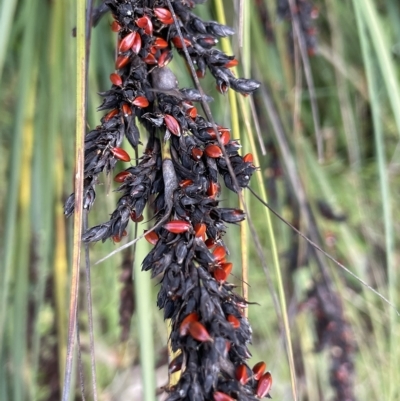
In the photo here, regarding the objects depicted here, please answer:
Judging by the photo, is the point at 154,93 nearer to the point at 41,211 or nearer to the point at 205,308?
the point at 205,308

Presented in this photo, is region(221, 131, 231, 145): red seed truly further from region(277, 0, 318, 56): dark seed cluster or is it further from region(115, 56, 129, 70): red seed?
region(277, 0, 318, 56): dark seed cluster

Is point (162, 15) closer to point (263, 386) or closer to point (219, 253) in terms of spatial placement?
Result: point (219, 253)

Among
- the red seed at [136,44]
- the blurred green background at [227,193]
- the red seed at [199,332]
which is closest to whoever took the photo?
the red seed at [199,332]

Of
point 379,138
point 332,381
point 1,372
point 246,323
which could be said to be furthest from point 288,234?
point 246,323

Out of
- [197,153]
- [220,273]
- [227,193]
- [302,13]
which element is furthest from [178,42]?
[227,193]

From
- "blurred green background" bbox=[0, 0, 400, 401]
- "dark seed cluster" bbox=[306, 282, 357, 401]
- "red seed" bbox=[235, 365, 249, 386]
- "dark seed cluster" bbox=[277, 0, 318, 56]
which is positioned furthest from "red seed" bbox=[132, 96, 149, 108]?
"dark seed cluster" bbox=[306, 282, 357, 401]

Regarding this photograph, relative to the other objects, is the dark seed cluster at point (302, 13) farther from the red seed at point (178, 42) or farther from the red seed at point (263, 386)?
the red seed at point (263, 386)

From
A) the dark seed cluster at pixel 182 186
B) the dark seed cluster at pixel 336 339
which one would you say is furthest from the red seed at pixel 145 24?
the dark seed cluster at pixel 336 339
